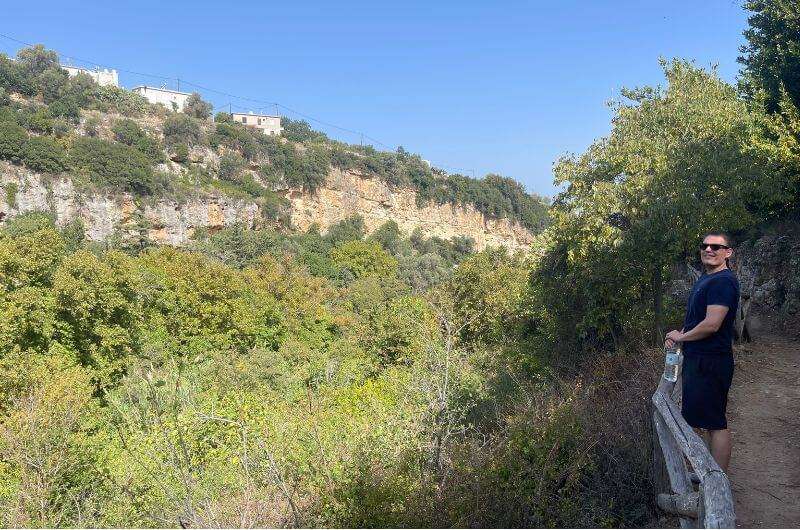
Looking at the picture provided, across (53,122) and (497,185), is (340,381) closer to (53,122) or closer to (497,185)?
(53,122)

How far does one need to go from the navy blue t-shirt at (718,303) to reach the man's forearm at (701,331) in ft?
Answer: 0.27

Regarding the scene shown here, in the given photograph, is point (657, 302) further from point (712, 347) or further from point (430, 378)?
point (712, 347)

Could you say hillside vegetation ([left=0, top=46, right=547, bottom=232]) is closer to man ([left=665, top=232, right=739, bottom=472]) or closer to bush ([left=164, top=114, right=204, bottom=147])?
bush ([left=164, top=114, right=204, bottom=147])

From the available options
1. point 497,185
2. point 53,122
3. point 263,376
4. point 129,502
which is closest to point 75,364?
point 263,376

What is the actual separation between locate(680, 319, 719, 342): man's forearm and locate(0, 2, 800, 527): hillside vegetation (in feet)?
6.55

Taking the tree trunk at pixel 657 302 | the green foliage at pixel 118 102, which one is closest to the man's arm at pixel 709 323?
the tree trunk at pixel 657 302

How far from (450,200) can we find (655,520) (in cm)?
8031

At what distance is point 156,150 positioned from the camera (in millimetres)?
54750

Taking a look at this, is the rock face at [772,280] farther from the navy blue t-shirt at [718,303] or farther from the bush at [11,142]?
the bush at [11,142]

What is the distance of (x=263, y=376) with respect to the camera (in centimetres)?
1736

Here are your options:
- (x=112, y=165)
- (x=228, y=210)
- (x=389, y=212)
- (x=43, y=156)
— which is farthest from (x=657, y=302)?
(x=389, y=212)

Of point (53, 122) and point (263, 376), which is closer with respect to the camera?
point (263, 376)

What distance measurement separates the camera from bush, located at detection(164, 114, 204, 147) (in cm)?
5859

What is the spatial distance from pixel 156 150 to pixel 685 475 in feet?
198
